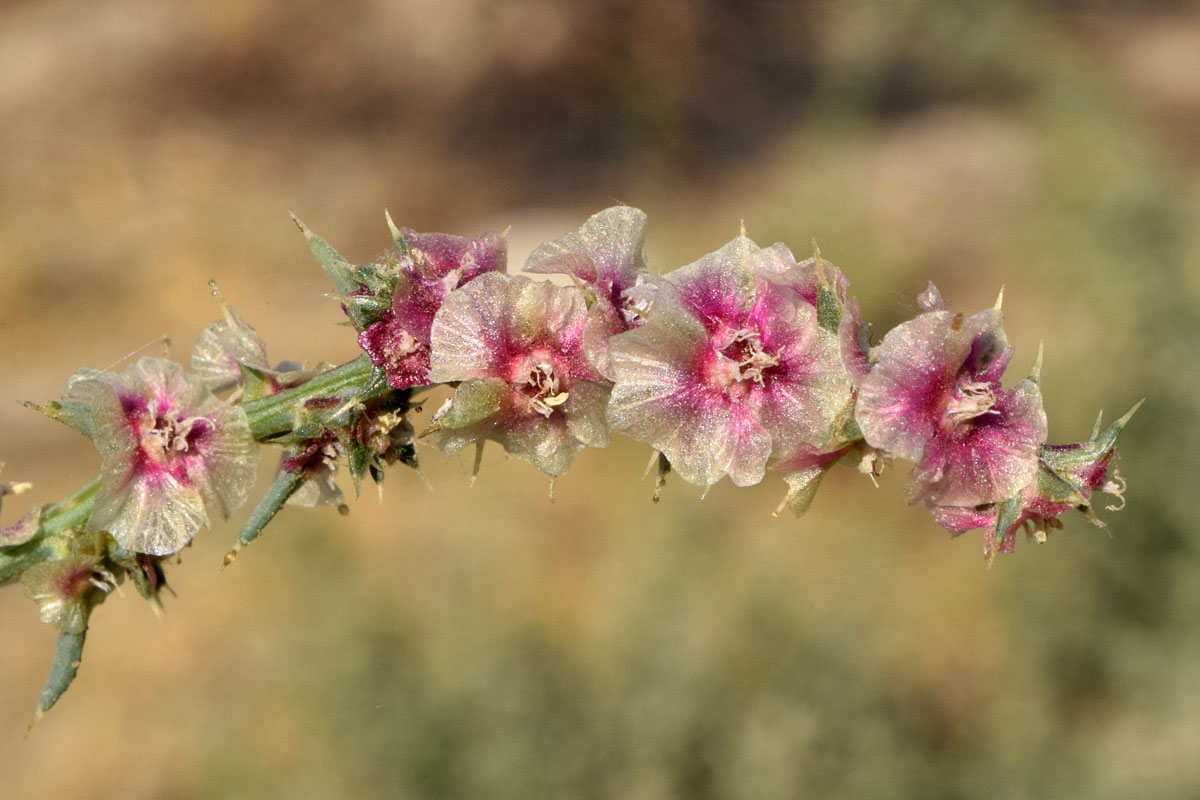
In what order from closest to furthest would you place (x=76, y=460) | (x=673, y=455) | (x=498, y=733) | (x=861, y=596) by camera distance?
(x=673, y=455) < (x=498, y=733) < (x=861, y=596) < (x=76, y=460)

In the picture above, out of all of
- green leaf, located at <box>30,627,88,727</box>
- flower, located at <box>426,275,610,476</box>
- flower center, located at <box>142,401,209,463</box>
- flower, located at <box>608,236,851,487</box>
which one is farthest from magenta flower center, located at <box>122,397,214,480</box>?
flower, located at <box>608,236,851,487</box>

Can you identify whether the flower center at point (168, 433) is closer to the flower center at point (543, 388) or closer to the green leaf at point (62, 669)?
the green leaf at point (62, 669)

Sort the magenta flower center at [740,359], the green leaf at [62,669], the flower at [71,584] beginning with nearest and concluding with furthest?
the magenta flower center at [740,359]
the green leaf at [62,669]
the flower at [71,584]

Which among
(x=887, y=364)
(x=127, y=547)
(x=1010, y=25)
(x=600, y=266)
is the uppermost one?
(x=1010, y=25)

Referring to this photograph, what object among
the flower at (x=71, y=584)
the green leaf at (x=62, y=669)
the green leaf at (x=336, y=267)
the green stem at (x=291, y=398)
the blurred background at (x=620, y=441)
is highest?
the blurred background at (x=620, y=441)

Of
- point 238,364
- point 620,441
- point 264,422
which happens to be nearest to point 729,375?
point 264,422

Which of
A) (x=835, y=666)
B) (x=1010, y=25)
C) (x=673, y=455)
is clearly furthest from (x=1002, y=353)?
(x=1010, y=25)

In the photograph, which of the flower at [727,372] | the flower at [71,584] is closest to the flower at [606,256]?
the flower at [727,372]

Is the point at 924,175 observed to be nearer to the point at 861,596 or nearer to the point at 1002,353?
the point at 861,596
